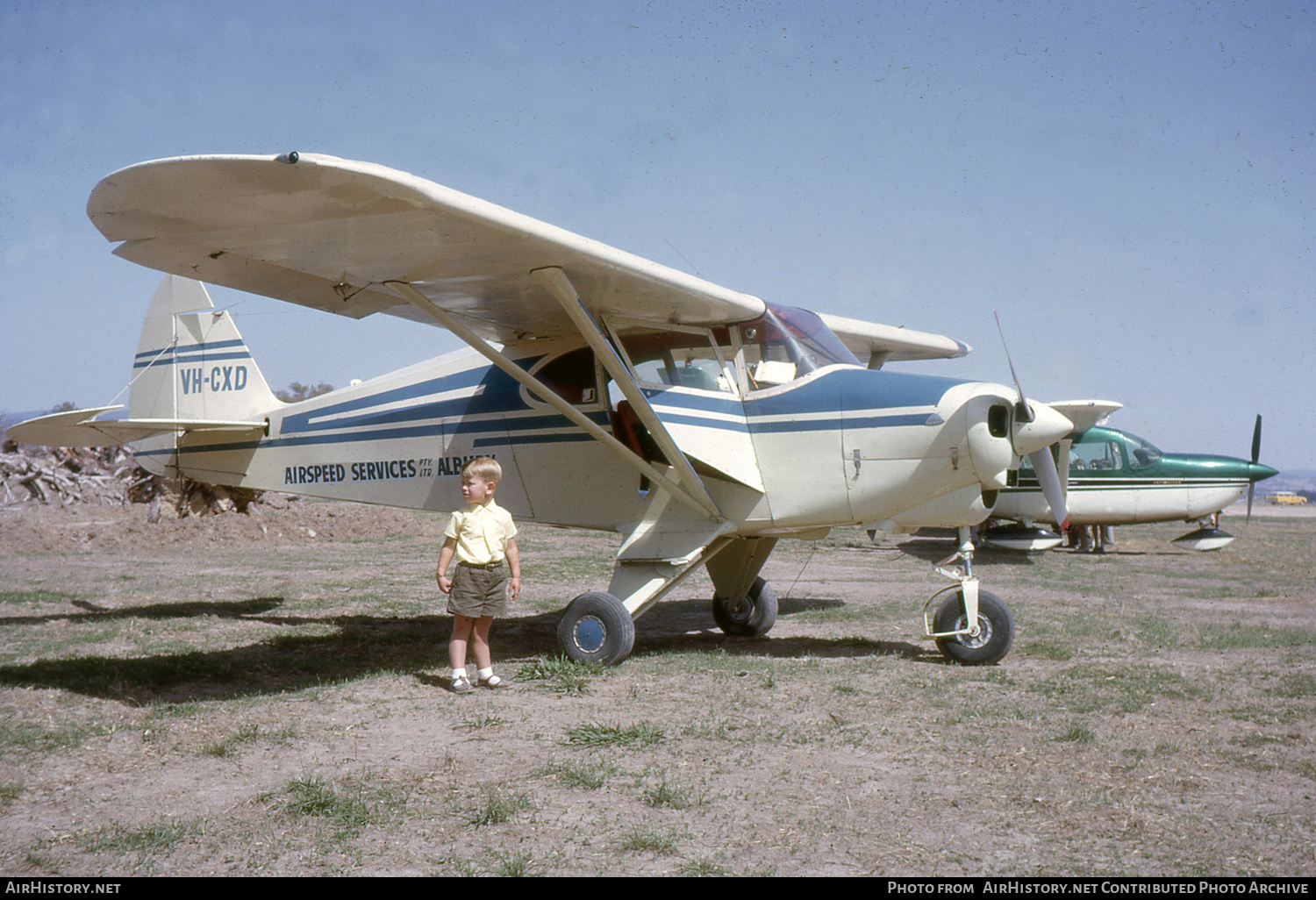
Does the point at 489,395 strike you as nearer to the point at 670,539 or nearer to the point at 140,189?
the point at 670,539

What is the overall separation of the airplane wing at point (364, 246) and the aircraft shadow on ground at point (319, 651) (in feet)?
8.72

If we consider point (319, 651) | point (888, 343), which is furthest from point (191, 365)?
point (888, 343)

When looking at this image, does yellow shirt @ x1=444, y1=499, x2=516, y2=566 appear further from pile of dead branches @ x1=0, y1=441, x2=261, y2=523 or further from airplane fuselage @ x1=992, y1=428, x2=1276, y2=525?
pile of dead branches @ x1=0, y1=441, x2=261, y2=523

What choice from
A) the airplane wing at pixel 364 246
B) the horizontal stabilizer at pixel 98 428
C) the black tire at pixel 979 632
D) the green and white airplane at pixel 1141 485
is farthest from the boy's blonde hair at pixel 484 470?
the green and white airplane at pixel 1141 485

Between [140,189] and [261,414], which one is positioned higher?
[140,189]

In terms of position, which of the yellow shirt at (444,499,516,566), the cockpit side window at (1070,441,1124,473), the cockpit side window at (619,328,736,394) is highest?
the cockpit side window at (619,328,736,394)

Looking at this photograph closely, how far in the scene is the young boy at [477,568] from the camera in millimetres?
5512

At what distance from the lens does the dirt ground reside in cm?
303

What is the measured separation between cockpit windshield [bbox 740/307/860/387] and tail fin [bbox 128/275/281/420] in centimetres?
524

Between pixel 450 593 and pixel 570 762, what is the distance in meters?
1.89

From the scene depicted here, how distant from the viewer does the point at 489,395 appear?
7.60 m

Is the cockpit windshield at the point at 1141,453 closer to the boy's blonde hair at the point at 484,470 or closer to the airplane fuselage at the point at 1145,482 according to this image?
the airplane fuselage at the point at 1145,482

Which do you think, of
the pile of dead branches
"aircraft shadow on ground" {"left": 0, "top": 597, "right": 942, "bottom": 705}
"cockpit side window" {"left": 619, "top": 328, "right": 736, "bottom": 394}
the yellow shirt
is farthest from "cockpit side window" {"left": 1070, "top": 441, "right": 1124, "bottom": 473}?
the pile of dead branches

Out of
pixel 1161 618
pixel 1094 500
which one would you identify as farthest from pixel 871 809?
pixel 1094 500
